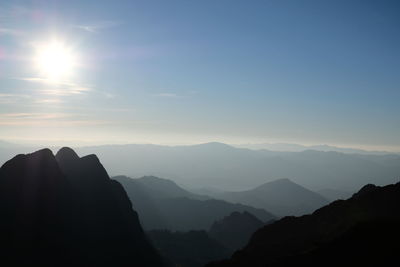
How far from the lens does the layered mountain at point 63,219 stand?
220ft

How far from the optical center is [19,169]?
3034 inches

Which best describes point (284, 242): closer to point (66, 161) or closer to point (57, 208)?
point (57, 208)

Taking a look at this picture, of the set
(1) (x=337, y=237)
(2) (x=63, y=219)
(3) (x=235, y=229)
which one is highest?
(1) (x=337, y=237)

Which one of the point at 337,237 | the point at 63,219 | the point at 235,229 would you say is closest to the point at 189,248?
the point at 235,229

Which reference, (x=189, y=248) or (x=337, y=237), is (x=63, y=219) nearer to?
(x=337, y=237)

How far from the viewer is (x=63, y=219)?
76.6 metres

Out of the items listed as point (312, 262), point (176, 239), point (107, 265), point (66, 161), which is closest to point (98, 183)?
point (66, 161)

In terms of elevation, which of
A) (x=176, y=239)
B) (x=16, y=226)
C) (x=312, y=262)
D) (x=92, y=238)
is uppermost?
(x=312, y=262)

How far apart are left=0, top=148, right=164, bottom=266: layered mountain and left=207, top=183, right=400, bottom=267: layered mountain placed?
38147mm

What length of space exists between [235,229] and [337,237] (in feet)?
511

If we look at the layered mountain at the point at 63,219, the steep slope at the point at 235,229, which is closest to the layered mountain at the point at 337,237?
the layered mountain at the point at 63,219

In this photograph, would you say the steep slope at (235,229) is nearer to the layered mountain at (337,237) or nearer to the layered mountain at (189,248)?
the layered mountain at (189,248)

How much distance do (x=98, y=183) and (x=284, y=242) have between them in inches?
2469

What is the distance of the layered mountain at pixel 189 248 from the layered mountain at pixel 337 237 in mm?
68699
